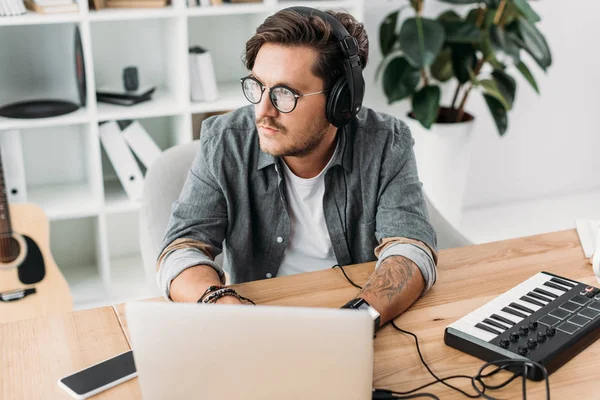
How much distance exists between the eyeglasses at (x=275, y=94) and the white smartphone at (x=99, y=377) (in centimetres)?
59

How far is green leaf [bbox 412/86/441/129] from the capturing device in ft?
9.64

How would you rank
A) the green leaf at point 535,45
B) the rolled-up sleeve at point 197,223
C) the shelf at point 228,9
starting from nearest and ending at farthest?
the rolled-up sleeve at point 197,223
the shelf at point 228,9
the green leaf at point 535,45

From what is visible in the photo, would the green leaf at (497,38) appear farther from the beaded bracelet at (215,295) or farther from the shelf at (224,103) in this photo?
the beaded bracelet at (215,295)

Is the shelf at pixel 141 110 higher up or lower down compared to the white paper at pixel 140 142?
higher up

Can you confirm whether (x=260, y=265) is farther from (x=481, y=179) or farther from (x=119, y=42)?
(x=481, y=179)

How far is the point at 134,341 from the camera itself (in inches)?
38.8

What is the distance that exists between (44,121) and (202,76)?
1.97 feet

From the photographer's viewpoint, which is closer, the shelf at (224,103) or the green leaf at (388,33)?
the shelf at (224,103)

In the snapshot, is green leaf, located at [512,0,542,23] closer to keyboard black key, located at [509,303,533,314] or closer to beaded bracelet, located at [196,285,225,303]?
keyboard black key, located at [509,303,533,314]

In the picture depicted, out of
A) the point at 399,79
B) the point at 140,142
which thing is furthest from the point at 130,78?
the point at 399,79

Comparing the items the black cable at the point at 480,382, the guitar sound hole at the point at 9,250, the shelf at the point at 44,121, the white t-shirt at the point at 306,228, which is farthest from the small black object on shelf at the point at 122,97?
the black cable at the point at 480,382

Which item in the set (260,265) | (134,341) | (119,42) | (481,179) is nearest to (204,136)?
(260,265)

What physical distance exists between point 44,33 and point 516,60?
1.84 meters

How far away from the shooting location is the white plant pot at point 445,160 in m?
3.16
